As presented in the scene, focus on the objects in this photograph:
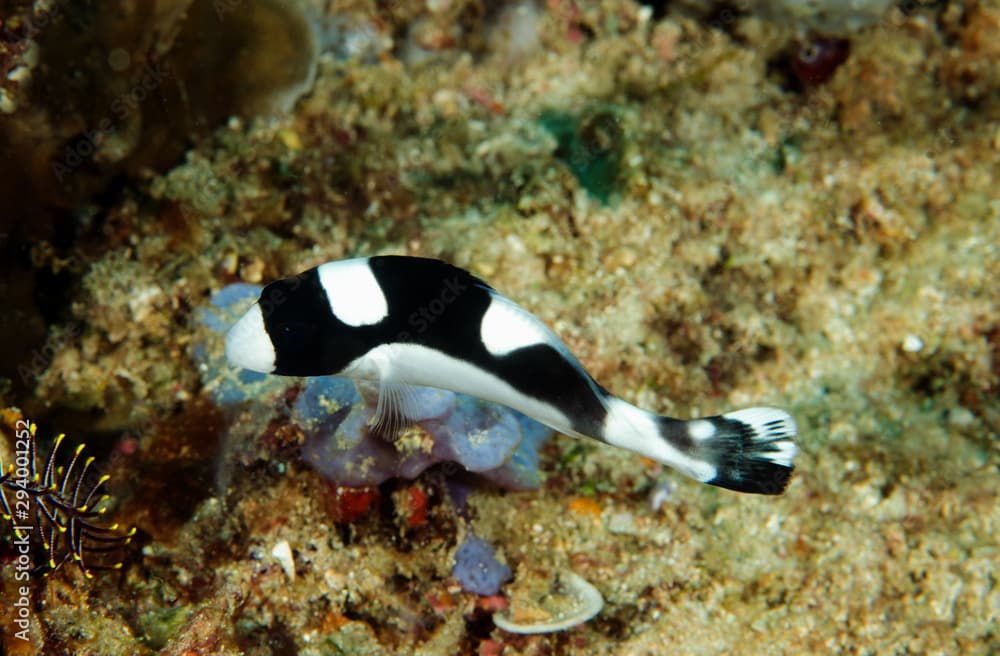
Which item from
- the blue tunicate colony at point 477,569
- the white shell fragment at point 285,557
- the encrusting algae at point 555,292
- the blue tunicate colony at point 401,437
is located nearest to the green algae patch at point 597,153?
the encrusting algae at point 555,292

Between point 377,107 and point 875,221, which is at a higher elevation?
point 377,107

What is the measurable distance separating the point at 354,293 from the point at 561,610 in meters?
2.01

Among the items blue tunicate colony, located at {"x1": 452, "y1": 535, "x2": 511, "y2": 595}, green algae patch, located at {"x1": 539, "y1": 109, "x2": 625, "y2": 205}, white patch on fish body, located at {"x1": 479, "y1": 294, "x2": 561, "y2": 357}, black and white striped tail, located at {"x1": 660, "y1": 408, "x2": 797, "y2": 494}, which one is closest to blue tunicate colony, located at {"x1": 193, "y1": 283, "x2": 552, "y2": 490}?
blue tunicate colony, located at {"x1": 452, "y1": 535, "x2": 511, "y2": 595}

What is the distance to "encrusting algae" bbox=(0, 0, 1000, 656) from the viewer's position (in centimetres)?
341

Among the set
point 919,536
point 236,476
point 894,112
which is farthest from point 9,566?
point 894,112

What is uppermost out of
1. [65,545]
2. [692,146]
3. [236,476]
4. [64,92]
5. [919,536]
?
[64,92]

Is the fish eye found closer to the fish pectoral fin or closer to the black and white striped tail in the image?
the fish pectoral fin

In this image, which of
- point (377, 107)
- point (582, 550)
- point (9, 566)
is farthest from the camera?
point (377, 107)

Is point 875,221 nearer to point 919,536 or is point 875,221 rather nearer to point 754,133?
point 754,133

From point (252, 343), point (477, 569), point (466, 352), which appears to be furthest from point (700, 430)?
point (252, 343)

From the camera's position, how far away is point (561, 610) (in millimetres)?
3383

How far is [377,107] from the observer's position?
5.36m

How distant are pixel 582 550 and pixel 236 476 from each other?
6.22ft

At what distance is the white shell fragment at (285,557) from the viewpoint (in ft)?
10.9
